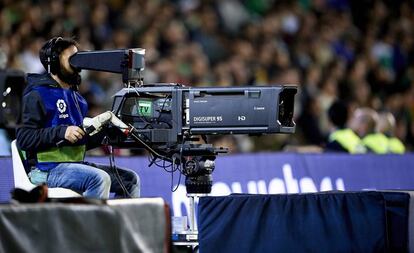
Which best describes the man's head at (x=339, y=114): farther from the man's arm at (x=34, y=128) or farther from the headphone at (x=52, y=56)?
the man's arm at (x=34, y=128)

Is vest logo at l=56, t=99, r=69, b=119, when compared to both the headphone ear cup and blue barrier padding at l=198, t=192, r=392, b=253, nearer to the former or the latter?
the headphone ear cup

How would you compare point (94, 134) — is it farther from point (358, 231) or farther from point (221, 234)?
point (358, 231)

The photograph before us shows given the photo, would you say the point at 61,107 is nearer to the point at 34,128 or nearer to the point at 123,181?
the point at 34,128

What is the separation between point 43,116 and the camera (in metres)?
8.90

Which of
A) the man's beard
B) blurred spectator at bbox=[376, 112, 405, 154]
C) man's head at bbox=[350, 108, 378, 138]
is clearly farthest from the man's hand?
blurred spectator at bbox=[376, 112, 405, 154]

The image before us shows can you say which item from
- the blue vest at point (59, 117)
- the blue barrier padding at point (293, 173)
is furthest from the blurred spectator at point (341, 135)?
the blue vest at point (59, 117)

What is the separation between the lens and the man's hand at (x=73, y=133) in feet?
28.2

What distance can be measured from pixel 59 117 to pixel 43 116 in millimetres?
151

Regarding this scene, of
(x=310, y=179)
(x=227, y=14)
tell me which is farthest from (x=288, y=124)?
(x=227, y=14)

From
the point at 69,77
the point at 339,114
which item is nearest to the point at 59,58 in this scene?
the point at 69,77

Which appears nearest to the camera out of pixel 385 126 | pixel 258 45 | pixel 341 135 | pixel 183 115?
pixel 183 115

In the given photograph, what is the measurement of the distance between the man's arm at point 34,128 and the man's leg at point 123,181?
591 mm

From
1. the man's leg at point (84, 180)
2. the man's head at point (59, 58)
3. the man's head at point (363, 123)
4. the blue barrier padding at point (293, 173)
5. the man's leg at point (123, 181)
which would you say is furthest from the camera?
the man's head at point (363, 123)

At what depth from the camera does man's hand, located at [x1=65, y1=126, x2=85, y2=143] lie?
8.60 m
